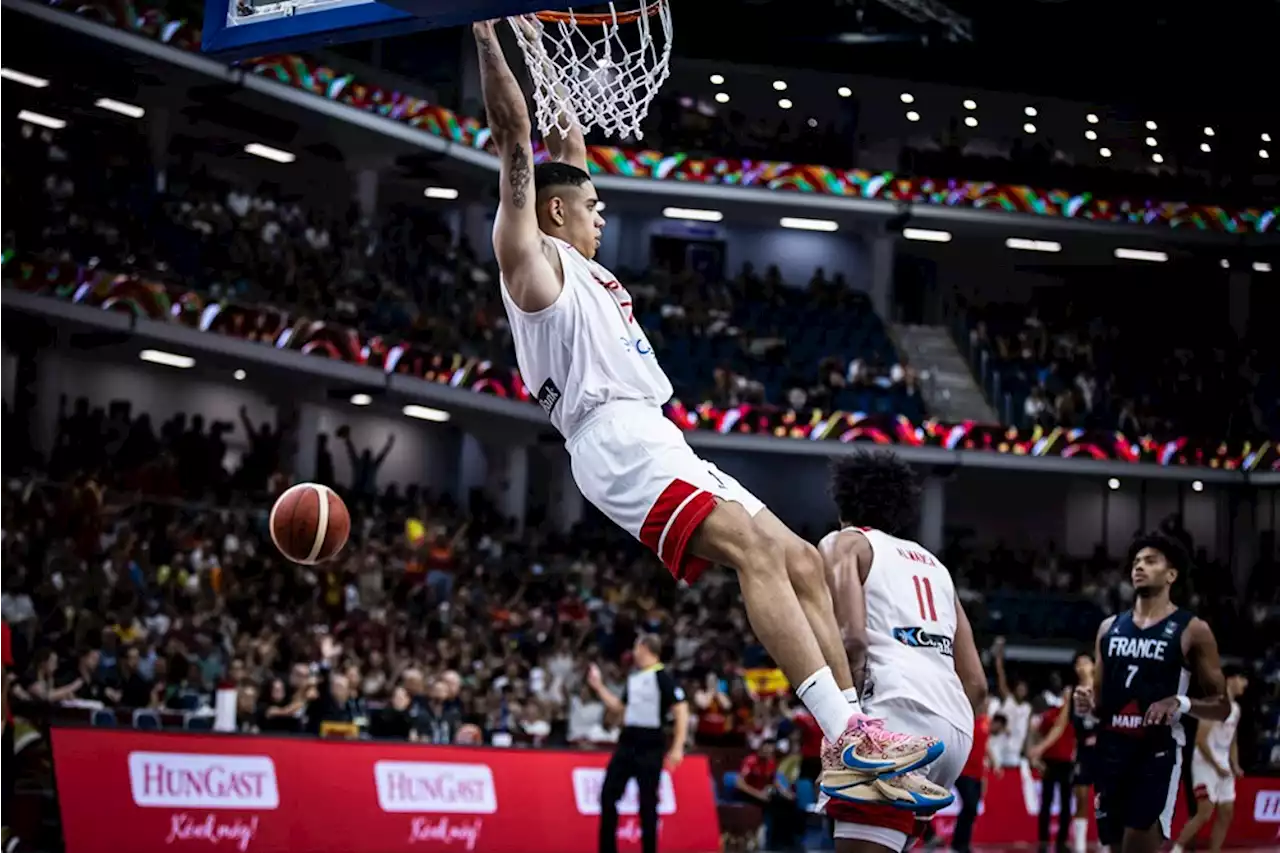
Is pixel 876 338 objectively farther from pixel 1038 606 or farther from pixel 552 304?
pixel 552 304

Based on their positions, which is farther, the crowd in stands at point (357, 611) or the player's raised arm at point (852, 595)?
the crowd in stands at point (357, 611)

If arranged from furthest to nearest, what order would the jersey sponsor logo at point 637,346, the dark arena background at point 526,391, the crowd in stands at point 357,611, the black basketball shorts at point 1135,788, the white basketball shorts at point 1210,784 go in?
the crowd in stands at point 357,611 → the dark arena background at point 526,391 → the white basketball shorts at point 1210,784 → the black basketball shorts at point 1135,788 → the jersey sponsor logo at point 637,346

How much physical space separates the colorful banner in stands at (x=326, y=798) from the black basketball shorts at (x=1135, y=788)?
7.53 meters

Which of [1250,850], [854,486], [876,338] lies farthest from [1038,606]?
[854,486]

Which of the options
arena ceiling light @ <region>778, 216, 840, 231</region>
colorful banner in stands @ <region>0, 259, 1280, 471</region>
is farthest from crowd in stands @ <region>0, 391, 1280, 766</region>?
arena ceiling light @ <region>778, 216, 840, 231</region>

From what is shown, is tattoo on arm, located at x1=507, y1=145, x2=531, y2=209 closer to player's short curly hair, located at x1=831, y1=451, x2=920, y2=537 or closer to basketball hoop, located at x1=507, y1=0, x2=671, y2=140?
basketball hoop, located at x1=507, y1=0, x2=671, y2=140

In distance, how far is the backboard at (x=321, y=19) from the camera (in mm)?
7078

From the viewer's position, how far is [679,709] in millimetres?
14727

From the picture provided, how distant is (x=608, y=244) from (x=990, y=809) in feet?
66.3

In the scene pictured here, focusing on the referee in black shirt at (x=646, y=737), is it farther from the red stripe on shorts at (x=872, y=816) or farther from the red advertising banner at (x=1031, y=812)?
the red advertising banner at (x=1031, y=812)

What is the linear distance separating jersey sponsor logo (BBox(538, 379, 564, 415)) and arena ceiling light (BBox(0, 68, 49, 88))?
23.4 m

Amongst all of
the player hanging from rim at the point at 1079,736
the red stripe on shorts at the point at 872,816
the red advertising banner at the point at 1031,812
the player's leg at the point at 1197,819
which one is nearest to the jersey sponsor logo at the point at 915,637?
the red stripe on shorts at the point at 872,816

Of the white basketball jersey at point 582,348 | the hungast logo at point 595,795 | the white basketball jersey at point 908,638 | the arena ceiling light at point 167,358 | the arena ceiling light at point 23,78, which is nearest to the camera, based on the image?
the white basketball jersey at point 908,638

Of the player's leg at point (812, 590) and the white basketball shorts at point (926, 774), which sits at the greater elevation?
the player's leg at point (812, 590)
